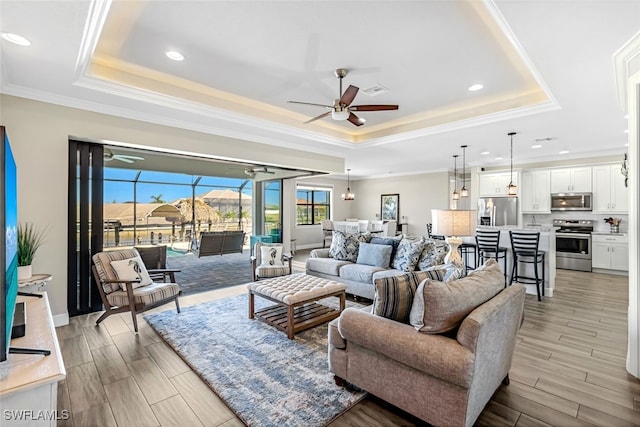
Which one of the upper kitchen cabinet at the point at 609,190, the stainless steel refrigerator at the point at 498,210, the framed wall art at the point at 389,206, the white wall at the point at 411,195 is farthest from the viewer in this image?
the framed wall art at the point at 389,206

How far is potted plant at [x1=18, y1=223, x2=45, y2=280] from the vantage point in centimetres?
300

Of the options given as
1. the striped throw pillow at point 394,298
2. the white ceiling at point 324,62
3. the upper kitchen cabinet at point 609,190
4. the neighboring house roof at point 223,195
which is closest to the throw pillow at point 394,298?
the striped throw pillow at point 394,298

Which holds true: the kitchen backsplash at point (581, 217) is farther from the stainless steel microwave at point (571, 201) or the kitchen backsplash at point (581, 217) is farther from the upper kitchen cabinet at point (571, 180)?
the upper kitchen cabinet at point (571, 180)

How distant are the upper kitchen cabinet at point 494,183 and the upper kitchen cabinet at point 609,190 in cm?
155

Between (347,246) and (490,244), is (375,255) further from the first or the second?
(490,244)

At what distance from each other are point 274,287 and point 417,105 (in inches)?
133

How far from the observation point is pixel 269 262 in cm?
→ 521

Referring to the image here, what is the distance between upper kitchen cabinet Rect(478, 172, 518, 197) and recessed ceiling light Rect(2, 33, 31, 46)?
8985 millimetres

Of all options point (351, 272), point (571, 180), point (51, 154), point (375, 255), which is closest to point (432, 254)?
point (375, 255)

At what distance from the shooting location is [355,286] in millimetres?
4527

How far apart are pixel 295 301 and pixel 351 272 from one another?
1.53 m

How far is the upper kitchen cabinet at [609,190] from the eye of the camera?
640 centimetres

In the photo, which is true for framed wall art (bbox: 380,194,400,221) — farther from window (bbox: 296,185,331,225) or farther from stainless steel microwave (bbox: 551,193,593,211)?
stainless steel microwave (bbox: 551,193,593,211)

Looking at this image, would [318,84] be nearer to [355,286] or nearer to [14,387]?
[355,286]
